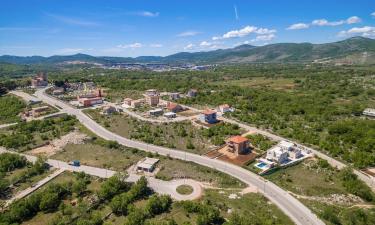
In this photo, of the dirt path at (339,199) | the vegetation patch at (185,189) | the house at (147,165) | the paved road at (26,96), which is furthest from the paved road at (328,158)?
the paved road at (26,96)

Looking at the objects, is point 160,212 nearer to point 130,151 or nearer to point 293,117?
point 130,151

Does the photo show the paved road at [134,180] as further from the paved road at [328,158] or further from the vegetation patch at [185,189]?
the paved road at [328,158]

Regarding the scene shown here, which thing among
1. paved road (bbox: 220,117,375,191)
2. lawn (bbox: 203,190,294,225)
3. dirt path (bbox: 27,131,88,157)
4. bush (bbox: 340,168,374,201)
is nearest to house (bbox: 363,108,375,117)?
paved road (bbox: 220,117,375,191)

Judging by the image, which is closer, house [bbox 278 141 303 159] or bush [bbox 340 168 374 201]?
bush [bbox 340 168 374 201]

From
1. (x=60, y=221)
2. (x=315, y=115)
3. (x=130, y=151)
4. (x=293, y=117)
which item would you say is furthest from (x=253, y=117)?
(x=60, y=221)

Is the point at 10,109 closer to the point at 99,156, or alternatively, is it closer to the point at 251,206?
the point at 99,156

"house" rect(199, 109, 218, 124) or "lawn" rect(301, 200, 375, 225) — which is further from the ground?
"house" rect(199, 109, 218, 124)

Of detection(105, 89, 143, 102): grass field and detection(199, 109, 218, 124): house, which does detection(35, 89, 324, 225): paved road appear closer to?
detection(199, 109, 218, 124): house
